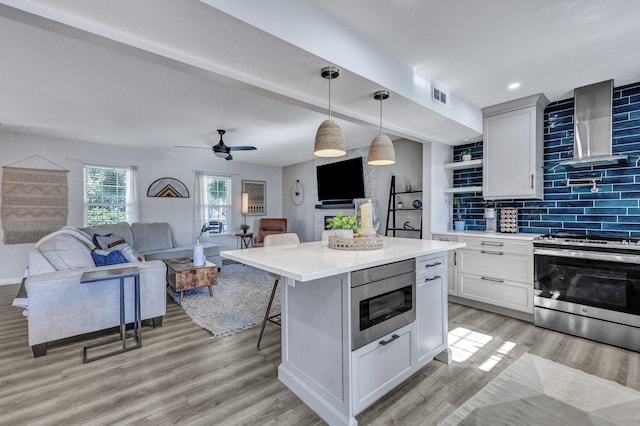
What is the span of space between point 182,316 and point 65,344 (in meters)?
1.03

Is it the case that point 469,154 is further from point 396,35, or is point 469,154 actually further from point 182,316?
point 182,316

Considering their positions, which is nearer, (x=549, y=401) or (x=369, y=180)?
(x=549, y=401)

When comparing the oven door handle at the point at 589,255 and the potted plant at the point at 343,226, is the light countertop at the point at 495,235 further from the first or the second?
the potted plant at the point at 343,226

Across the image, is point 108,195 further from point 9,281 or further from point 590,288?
point 590,288

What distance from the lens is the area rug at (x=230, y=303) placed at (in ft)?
9.90

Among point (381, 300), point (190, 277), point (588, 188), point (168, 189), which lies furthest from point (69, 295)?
point (588, 188)

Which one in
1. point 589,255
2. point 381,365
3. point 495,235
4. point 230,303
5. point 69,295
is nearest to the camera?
point 381,365

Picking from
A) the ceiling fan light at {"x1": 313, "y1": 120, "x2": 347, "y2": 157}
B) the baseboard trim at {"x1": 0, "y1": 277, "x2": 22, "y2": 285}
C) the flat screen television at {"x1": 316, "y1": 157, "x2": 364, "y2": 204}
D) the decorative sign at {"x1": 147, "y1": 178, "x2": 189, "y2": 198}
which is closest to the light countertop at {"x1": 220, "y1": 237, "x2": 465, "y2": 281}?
the ceiling fan light at {"x1": 313, "y1": 120, "x2": 347, "y2": 157}

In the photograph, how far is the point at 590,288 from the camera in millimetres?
2686

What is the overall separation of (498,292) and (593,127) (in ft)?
6.81

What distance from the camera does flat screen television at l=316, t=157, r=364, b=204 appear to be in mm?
5574

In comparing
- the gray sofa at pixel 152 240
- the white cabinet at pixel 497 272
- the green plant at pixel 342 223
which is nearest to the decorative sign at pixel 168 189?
the gray sofa at pixel 152 240

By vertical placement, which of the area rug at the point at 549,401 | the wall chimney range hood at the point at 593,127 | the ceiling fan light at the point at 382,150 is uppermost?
the wall chimney range hood at the point at 593,127

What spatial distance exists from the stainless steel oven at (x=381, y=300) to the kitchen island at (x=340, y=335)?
0.02 metres
